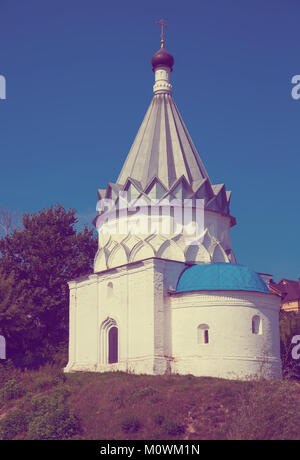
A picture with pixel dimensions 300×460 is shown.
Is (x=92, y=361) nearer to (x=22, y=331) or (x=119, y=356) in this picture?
(x=119, y=356)

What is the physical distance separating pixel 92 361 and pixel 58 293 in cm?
640

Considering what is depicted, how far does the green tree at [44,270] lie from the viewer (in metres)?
27.0

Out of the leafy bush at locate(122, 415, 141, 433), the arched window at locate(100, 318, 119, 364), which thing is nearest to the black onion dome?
the arched window at locate(100, 318, 119, 364)

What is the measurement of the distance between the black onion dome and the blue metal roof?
34.1 feet

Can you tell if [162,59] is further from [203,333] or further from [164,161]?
[203,333]

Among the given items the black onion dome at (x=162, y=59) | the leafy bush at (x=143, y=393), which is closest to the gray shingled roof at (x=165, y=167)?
the black onion dome at (x=162, y=59)

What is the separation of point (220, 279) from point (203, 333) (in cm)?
197

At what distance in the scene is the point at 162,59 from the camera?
2784 cm

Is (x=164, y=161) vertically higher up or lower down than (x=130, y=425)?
higher up

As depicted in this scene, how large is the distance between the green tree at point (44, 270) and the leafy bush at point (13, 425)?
8431 millimetres

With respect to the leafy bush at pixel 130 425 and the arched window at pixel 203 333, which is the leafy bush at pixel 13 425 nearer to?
the leafy bush at pixel 130 425

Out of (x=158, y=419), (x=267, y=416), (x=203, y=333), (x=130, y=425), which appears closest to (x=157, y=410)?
(x=158, y=419)
